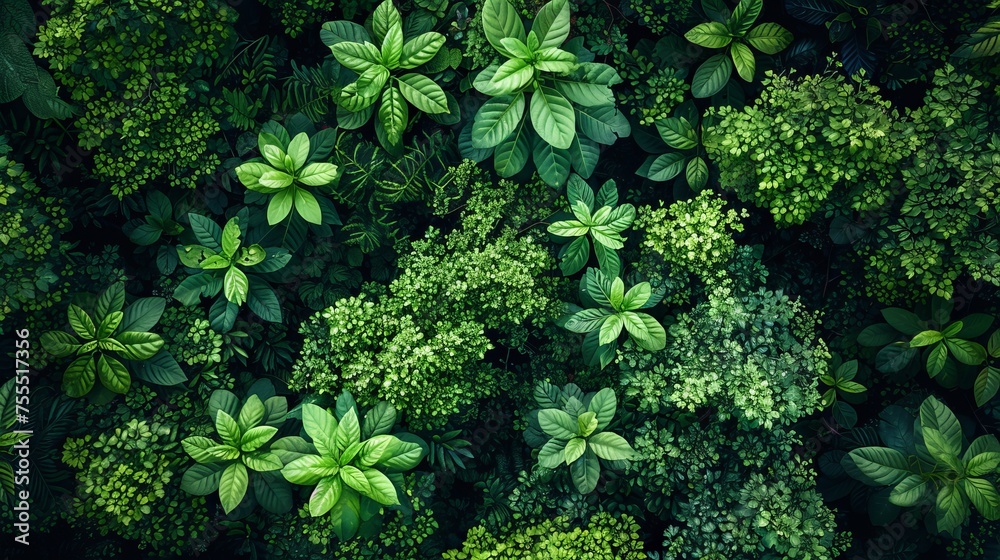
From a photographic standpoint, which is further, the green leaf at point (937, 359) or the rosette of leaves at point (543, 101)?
the green leaf at point (937, 359)

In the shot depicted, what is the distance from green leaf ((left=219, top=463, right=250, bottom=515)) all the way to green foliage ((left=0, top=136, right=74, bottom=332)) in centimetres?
188

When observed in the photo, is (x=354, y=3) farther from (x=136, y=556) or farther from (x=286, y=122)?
(x=136, y=556)

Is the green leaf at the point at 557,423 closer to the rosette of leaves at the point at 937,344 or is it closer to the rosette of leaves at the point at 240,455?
the rosette of leaves at the point at 240,455

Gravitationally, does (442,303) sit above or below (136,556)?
above

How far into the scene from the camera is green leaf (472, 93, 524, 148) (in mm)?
5090

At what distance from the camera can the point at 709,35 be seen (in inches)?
208

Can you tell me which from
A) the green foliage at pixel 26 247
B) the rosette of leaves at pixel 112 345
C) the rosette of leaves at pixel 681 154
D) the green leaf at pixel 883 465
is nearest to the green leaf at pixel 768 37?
the rosette of leaves at pixel 681 154

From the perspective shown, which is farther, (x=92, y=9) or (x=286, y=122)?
(x=286, y=122)

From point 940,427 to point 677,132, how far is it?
299 centimetres

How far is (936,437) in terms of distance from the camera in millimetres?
5066

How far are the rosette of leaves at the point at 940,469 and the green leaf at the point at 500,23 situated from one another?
13.2ft

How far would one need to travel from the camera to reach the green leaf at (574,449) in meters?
5.02

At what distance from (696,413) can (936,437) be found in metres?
1.70

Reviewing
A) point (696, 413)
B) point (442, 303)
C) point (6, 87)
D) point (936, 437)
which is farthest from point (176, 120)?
point (936, 437)
